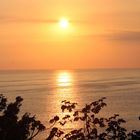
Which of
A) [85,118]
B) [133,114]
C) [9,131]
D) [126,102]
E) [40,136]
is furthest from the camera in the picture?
[126,102]

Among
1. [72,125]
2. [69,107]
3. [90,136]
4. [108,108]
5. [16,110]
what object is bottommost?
[90,136]

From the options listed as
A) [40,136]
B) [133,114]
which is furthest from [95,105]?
[133,114]

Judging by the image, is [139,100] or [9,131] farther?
[139,100]

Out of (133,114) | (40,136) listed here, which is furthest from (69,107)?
(133,114)

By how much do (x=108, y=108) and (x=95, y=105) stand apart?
67.1 metres

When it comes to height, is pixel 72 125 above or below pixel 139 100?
below

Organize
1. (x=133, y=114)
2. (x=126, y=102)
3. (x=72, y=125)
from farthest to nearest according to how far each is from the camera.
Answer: (x=126, y=102), (x=133, y=114), (x=72, y=125)

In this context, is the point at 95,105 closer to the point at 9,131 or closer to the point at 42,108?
the point at 9,131

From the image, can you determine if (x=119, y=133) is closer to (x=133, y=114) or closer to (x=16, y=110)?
(x=16, y=110)

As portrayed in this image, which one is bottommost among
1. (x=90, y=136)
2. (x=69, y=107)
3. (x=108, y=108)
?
(x=90, y=136)

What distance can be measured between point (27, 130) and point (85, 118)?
8.19 metres

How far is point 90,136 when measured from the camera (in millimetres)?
18500

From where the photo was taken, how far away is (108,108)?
84750mm

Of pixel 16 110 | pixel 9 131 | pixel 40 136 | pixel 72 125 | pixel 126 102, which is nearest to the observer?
pixel 9 131
